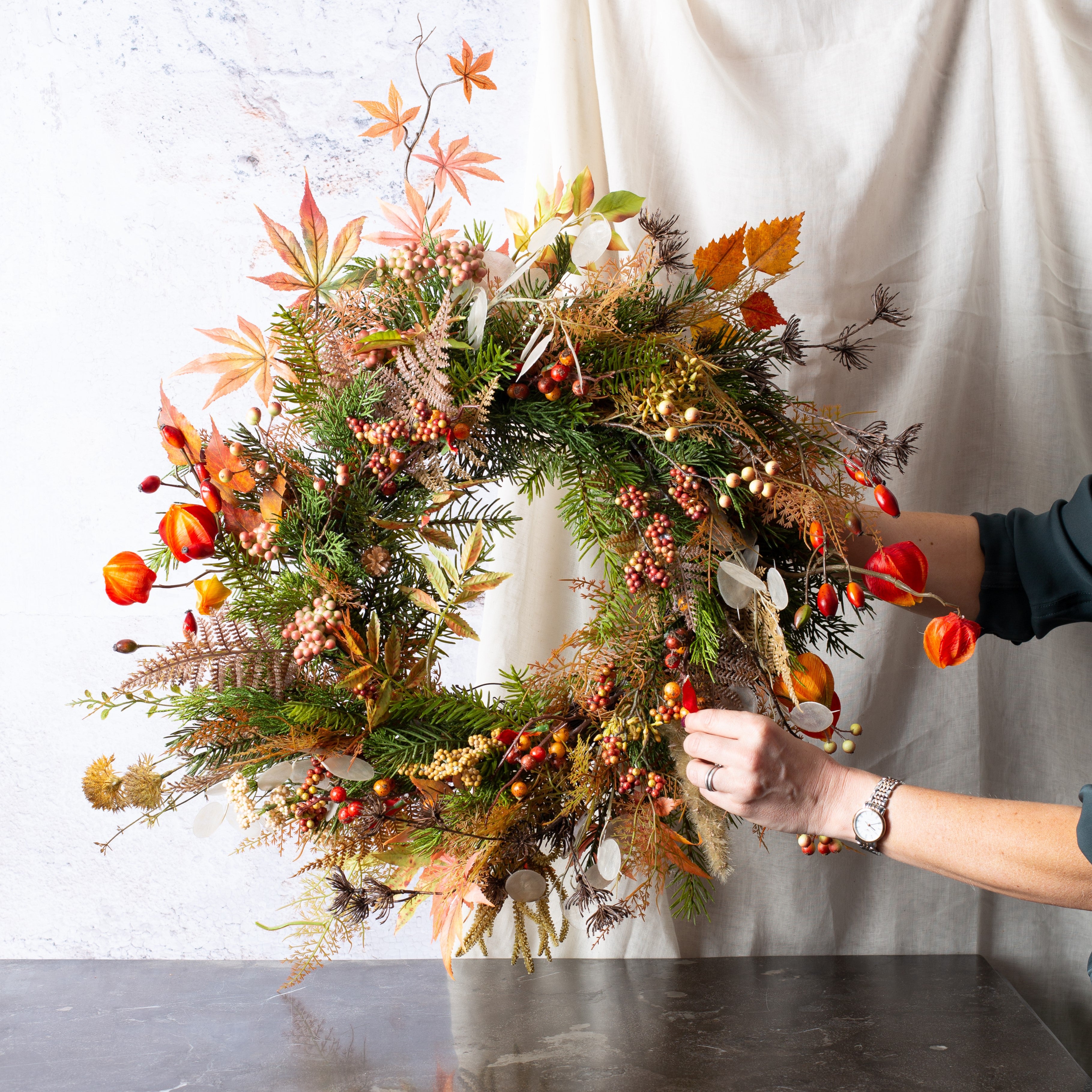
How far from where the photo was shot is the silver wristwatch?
0.73 metres

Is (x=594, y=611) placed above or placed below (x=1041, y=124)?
below

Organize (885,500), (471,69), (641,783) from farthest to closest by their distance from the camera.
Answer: (471,69) → (641,783) → (885,500)

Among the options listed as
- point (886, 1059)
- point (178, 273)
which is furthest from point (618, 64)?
point (886, 1059)

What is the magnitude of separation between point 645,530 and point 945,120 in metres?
0.67

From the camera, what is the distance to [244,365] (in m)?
0.75

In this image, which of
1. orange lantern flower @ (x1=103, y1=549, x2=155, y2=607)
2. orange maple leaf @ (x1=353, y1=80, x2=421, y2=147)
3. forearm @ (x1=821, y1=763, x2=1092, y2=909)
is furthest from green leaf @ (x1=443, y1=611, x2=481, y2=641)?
orange maple leaf @ (x1=353, y1=80, x2=421, y2=147)

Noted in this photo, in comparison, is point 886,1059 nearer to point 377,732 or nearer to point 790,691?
point 790,691

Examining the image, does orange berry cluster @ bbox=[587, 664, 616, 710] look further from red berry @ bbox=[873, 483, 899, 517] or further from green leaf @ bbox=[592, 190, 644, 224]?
green leaf @ bbox=[592, 190, 644, 224]

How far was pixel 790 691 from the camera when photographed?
69 centimetres

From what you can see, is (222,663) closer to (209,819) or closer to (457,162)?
(209,819)

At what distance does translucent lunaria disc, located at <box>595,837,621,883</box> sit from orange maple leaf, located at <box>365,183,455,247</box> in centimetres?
54

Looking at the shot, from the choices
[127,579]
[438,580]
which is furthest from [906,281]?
[127,579]

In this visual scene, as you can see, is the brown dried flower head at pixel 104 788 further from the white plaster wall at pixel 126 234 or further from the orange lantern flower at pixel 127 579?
the white plaster wall at pixel 126 234

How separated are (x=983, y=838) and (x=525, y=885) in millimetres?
380
